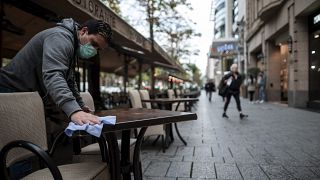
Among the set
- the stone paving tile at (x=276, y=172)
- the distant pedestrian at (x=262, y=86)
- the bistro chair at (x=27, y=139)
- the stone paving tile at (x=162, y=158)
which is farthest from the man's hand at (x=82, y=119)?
the distant pedestrian at (x=262, y=86)

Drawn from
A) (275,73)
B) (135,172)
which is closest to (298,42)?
(275,73)

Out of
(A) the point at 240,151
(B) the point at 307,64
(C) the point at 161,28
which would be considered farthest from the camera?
(C) the point at 161,28

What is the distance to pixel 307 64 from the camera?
52.1ft

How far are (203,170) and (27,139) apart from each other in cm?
264

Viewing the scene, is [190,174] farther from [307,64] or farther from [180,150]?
[307,64]

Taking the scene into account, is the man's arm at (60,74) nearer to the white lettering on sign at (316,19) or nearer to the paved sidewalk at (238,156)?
the paved sidewalk at (238,156)

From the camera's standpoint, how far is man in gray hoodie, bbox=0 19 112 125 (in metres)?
2.21

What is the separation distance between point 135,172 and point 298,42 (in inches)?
586

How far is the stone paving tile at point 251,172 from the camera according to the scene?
4207mm

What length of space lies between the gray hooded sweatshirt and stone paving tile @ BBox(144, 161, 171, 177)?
187cm

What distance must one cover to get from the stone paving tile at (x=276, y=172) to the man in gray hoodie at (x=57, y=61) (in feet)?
8.77

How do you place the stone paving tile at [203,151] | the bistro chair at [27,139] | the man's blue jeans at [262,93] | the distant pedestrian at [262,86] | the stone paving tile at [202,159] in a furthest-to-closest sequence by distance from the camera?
the man's blue jeans at [262,93], the distant pedestrian at [262,86], the stone paving tile at [203,151], the stone paving tile at [202,159], the bistro chair at [27,139]


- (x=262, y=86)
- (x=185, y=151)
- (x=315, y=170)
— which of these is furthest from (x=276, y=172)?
(x=262, y=86)

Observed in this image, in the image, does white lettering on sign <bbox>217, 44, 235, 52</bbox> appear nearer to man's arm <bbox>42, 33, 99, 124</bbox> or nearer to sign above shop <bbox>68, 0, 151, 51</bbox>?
sign above shop <bbox>68, 0, 151, 51</bbox>
